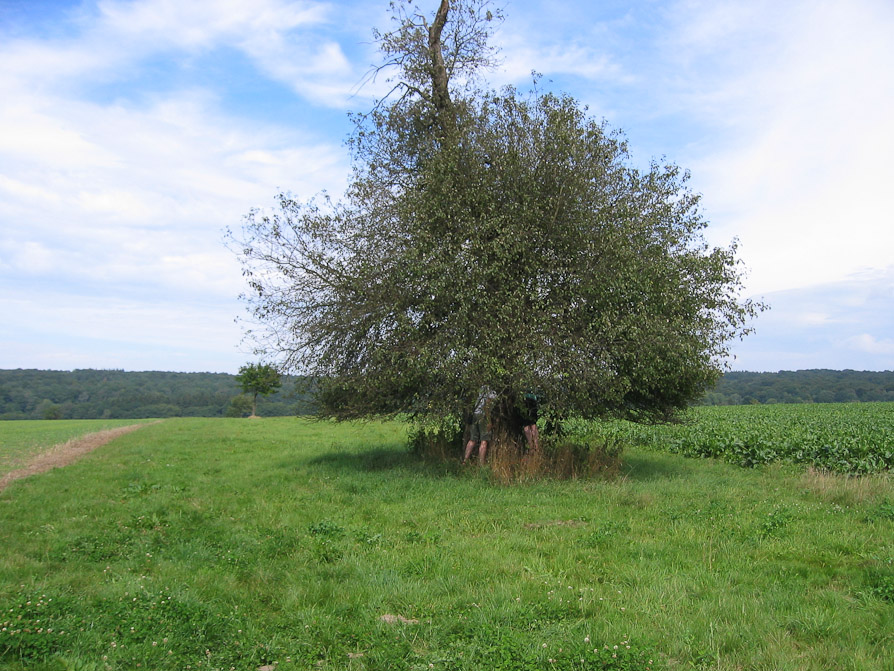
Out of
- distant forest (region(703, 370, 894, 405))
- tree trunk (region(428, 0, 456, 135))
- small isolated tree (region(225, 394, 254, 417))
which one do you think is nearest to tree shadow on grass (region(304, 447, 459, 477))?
tree trunk (region(428, 0, 456, 135))

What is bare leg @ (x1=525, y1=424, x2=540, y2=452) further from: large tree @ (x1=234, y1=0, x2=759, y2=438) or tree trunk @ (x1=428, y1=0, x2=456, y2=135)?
tree trunk @ (x1=428, y1=0, x2=456, y2=135)

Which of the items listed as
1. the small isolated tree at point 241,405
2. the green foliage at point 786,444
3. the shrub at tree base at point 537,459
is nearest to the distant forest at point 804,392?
the green foliage at point 786,444

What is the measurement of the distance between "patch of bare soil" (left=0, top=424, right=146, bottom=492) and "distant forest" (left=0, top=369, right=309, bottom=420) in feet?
137

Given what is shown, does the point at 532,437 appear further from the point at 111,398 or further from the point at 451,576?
the point at 111,398

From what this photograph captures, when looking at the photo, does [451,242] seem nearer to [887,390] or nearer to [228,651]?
[228,651]

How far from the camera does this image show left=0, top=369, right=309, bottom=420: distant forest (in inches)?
3371

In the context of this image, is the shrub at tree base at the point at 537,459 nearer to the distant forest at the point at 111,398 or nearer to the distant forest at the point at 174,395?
the distant forest at the point at 174,395

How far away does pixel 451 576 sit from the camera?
7039 millimetres

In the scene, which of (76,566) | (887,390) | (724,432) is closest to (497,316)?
(76,566)

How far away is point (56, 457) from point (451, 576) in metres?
21.1

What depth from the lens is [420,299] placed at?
14.5 meters

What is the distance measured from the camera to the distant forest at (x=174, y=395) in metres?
79.1

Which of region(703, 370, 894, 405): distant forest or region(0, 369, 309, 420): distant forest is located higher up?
region(703, 370, 894, 405): distant forest

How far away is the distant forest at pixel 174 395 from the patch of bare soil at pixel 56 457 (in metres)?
36.7
